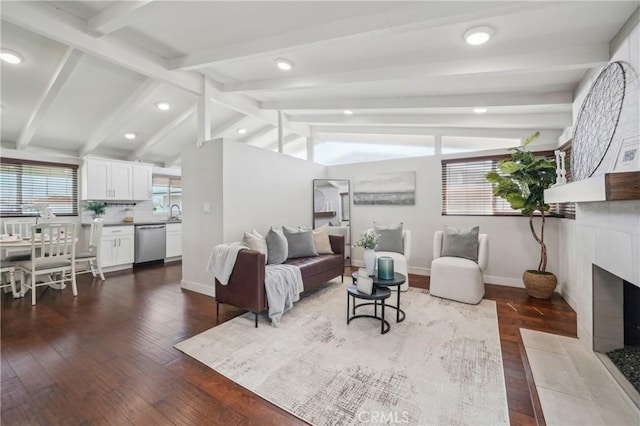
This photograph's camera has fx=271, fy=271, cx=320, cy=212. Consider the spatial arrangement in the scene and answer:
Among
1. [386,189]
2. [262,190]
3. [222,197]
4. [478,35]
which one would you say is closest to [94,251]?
[222,197]

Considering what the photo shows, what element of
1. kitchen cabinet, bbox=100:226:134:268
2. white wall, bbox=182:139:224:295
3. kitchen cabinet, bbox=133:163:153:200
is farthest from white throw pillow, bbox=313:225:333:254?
kitchen cabinet, bbox=133:163:153:200

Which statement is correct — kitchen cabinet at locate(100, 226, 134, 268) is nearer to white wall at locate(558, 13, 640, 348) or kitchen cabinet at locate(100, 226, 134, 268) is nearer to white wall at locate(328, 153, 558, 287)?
white wall at locate(328, 153, 558, 287)

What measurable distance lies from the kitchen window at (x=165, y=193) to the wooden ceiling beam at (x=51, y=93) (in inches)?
84.4

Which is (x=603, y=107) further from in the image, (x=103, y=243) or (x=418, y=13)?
(x=103, y=243)

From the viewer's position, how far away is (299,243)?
3.78 meters

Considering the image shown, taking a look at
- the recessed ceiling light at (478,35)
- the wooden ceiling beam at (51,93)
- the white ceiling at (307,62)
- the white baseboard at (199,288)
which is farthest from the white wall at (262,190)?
the recessed ceiling light at (478,35)

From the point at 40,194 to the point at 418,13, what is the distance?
21.4 ft

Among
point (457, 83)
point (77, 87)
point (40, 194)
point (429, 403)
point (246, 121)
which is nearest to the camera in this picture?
point (429, 403)

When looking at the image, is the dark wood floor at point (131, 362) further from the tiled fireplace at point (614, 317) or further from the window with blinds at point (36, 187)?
the window with blinds at point (36, 187)

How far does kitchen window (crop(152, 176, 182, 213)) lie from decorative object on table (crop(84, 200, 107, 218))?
3.38 feet

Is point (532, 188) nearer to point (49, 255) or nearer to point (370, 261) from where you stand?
point (370, 261)

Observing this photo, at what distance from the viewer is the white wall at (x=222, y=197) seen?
11.7 ft

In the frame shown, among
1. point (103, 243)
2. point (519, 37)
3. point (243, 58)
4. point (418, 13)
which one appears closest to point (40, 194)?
point (103, 243)

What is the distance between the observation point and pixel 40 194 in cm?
487
